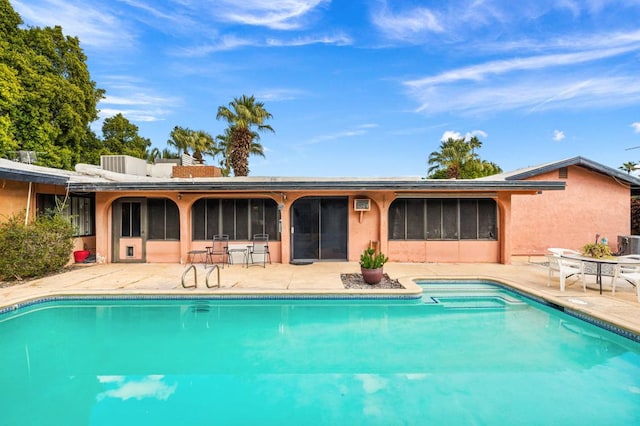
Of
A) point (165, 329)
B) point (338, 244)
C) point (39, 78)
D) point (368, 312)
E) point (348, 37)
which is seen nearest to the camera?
point (165, 329)

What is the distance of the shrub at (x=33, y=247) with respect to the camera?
8.48m

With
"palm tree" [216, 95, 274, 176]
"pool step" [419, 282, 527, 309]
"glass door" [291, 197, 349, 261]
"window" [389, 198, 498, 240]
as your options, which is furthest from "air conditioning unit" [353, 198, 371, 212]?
"palm tree" [216, 95, 274, 176]

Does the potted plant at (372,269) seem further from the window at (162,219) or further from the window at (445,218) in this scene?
the window at (162,219)

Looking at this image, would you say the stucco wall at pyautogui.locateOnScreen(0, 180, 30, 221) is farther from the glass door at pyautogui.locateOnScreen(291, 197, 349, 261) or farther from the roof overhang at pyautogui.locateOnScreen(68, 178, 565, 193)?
the glass door at pyautogui.locateOnScreen(291, 197, 349, 261)

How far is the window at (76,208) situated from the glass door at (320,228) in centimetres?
698

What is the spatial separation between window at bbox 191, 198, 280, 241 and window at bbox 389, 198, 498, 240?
4187 millimetres

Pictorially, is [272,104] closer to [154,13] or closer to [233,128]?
[233,128]

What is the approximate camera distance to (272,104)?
931 inches

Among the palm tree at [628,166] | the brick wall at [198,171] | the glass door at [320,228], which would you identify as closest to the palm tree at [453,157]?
the palm tree at [628,166]

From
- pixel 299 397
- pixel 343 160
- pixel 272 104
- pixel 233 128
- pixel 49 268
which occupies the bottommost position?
pixel 299 397

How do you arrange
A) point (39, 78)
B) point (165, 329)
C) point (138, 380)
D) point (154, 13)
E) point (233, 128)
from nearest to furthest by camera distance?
point (138, 380), point (165, 329), point (154, 13), point (39, 78), point (233, 128)

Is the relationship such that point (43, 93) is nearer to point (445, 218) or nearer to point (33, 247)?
point (33, 247)

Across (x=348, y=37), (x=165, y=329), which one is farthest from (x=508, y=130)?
(x=165, y=329)

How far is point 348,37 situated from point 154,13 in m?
8.72
